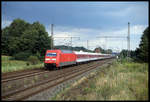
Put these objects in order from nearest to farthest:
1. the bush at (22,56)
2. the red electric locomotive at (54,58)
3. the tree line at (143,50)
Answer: the tree line at (143,50), the red electric locomotive at (54,58), the bush at (22,56)

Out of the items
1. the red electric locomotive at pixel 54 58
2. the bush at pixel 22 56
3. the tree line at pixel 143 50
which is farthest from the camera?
the bush at pixel 22 56

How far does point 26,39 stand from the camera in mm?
61281

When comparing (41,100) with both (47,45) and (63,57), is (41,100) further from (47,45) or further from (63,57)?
(47,45)

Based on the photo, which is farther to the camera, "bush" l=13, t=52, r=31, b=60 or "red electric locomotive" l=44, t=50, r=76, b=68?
"bush" l=13, t=52, r=31, b=60

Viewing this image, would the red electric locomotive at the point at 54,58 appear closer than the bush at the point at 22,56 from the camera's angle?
Yes

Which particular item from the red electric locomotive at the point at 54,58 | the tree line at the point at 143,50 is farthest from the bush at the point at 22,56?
the red electric locomotive at the point at 54,58

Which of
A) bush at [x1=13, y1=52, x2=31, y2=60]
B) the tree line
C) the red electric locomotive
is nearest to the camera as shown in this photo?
the tree line

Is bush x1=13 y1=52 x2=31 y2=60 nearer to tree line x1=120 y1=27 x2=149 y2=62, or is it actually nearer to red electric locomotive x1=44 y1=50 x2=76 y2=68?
Answer: tree line x1=120 y1=27 x2=149 y2=62

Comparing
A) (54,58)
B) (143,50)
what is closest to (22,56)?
(54,58)

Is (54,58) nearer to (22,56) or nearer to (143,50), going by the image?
(143,50)

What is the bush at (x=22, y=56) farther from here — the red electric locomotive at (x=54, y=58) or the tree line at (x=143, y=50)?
the red electric locomotive at (x=54, y=58)

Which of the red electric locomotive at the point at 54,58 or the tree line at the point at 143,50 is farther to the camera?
the red electric locomotive at the point at 54,58

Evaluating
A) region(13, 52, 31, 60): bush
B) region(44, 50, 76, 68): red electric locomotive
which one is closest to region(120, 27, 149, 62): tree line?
region(44, 50, 76, 68): red electric locomotive

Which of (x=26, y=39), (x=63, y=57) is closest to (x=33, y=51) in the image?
(x=26, y=39)
